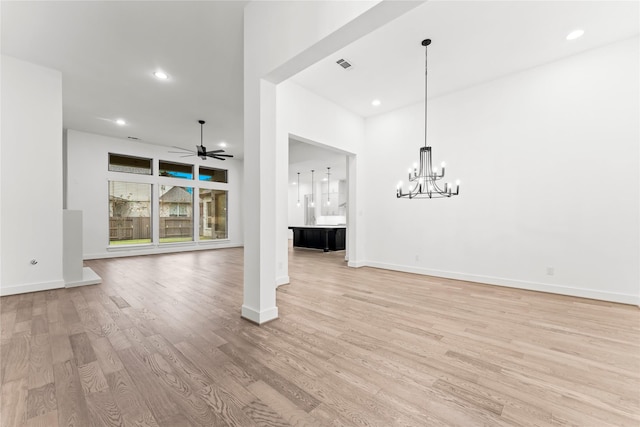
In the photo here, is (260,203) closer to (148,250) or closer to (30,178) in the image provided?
(30,178)

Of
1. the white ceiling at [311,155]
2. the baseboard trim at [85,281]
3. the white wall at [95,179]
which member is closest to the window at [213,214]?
the white wall at [95,179]

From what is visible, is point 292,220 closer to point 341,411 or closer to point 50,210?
point 50,210

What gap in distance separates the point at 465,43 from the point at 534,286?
3.68 m

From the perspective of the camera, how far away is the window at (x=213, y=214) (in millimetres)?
9595

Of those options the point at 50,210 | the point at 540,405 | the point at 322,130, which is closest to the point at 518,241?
the point at 540,405

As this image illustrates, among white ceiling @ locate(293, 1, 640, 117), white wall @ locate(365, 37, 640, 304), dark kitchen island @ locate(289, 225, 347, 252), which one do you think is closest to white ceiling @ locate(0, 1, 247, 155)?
white ceiling @ locate(293, 1, 640, 117)

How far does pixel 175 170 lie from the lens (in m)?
8.93

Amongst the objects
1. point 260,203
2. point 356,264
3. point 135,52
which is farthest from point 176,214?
point 260,203

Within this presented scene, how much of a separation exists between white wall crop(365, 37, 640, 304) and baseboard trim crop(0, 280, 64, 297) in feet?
19.3

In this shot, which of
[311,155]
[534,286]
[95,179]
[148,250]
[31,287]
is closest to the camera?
[31,287]

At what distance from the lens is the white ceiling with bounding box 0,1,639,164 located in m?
2.89

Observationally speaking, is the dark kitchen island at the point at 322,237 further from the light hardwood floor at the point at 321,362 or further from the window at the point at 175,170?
the light hardwood floor at the point at 321,362

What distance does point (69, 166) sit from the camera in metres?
6.75

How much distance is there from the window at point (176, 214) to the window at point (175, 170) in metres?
0.42
